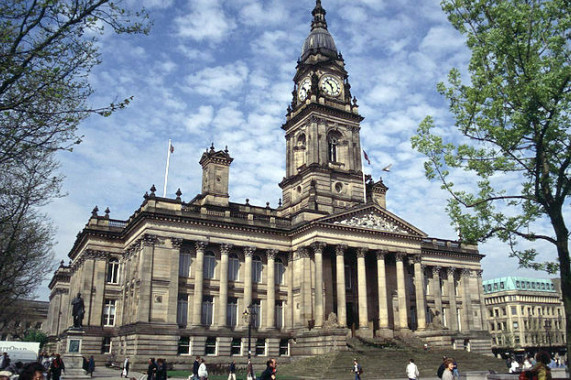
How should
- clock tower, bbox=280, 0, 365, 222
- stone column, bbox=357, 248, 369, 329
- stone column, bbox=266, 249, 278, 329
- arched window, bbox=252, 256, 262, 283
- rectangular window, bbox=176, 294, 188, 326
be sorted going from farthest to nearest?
clock tower, bbox=280, 0, 365, 222 → arched window, bbox=252, 256, 262, 283 → stone column, bbox=266, 249, 278, 329 → stone column, bbox=357, 248, 369, 329 → rectangular window, bbox=176, 294, 188, 326

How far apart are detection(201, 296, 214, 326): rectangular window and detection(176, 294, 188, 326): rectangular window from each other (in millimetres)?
1703

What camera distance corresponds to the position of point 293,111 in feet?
213

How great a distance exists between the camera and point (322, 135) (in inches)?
2389

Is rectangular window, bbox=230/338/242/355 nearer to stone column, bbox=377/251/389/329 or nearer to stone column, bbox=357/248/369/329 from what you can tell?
stone column, bbox=357/248/369/329

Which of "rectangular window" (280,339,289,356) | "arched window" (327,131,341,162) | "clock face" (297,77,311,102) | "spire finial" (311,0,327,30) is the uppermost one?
"spire finial" (311,0,327,30)

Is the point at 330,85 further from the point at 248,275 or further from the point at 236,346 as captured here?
the point at 236,346

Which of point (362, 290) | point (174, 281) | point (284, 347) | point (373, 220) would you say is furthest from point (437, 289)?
point (174, 281)

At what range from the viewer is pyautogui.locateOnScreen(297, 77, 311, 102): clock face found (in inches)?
2517

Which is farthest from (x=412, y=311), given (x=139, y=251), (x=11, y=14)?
(x=11, y=14)

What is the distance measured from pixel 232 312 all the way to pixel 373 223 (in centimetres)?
1755

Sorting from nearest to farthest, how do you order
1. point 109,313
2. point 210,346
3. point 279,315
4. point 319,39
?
1. point 210,346
2. point 109,313
3. point 279,315
4. point 319,39

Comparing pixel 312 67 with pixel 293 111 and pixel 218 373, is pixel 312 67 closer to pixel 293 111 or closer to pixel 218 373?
pixel 293 111

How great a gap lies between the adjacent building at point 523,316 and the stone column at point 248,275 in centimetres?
7046

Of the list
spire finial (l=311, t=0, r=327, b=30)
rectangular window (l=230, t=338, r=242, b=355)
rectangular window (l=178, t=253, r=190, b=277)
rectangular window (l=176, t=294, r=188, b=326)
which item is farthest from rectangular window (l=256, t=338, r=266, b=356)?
spire finial (l=311, t=0, r=327, b=30)
